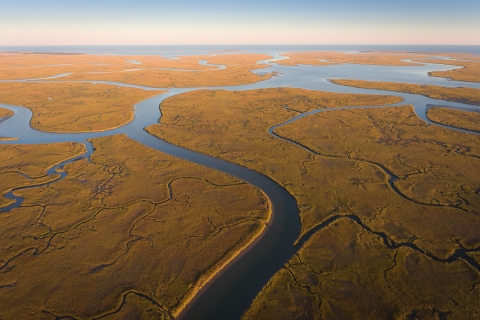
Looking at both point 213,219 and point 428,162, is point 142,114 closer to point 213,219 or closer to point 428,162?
point 213,219

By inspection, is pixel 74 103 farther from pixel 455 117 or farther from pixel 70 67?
pixel 70 67

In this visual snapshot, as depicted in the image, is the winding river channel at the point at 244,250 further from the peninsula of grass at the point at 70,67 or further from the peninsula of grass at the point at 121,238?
the peninsula of grass at the point at 70,67

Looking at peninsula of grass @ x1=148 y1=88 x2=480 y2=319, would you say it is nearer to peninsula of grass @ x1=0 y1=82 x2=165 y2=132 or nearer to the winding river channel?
the winding river channel

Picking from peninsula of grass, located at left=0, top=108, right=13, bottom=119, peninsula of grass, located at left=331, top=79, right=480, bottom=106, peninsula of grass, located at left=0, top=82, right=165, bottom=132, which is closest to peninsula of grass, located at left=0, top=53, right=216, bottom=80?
peninsula of grass, located at left=0, top=82, right=165, bottom=132

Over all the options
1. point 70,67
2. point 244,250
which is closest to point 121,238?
point 244,250

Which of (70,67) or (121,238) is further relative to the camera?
(70,67)

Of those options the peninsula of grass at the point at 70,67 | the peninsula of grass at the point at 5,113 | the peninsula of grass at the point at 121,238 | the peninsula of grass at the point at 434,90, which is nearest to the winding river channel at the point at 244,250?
the peninsula of grass at the point at 121,238
